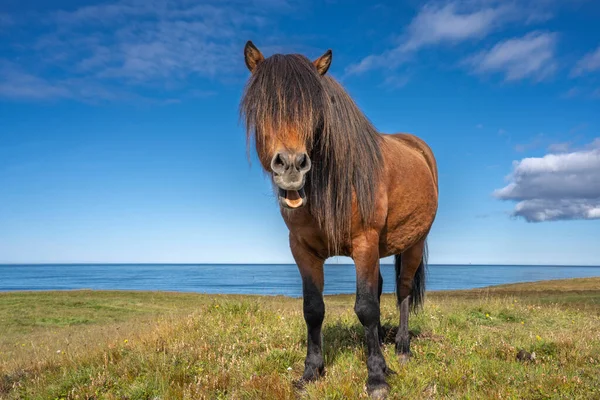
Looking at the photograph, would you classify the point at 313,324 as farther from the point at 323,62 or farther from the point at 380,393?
the point at 323,62

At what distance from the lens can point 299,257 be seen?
167 inches

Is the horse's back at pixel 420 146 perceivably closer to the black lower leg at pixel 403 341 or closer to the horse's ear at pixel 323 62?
the black lower leg at pixel 403 341

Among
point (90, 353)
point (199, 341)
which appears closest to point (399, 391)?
point (199, 341)

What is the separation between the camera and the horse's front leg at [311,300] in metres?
4.21

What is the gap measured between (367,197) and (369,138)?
66 cm

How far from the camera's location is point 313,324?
14.4ft

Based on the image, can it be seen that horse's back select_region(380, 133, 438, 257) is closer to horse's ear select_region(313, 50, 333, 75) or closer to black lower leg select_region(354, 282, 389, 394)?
black lower leg select_region(354, 282, 389, 394)

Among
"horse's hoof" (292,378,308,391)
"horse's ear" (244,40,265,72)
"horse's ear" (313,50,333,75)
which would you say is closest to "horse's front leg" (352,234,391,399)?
"horse's hoof" (292,378,308,391)

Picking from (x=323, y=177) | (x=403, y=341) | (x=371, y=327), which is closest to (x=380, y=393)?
(x=371, y=327)

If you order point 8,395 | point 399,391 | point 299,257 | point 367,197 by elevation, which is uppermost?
point 367,197

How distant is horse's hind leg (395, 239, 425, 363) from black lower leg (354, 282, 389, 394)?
1.32 meters

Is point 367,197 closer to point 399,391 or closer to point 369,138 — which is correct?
point 369,138

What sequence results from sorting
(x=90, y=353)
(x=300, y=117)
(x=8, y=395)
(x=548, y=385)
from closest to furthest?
1. (x=300, y=117)
2. (x=548, y=385)
3. (x=8, y=395)
4. (x=90, y=353)

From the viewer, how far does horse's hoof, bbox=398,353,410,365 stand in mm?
5022
